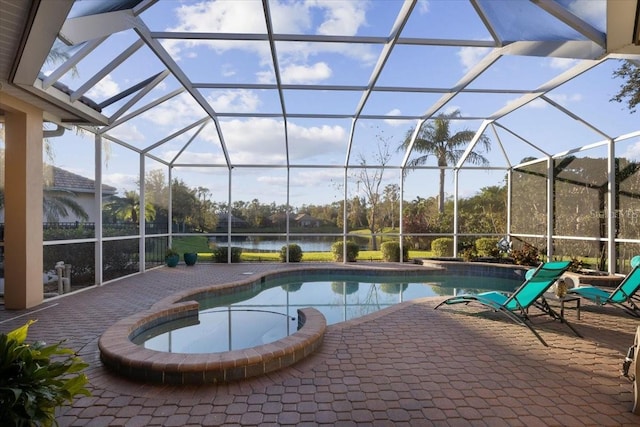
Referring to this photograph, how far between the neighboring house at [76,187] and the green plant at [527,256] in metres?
11.9

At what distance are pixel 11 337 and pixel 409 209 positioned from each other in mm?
12614

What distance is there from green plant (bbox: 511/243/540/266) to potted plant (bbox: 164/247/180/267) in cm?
1091

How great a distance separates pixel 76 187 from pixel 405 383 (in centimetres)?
739

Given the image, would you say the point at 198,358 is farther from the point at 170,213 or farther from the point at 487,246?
the point at 487,246

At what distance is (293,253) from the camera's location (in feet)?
40.9

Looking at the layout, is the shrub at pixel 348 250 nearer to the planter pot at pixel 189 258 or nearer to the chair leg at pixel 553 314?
the planter pot at pixel 189 258

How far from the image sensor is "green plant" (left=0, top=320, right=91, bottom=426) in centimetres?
202

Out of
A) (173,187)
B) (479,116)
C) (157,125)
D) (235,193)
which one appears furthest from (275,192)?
(479,116)

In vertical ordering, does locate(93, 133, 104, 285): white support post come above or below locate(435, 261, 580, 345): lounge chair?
above

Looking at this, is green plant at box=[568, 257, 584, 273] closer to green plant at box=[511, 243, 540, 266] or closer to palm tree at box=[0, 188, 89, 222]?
green plant at box=[511, 243, 540, 266]

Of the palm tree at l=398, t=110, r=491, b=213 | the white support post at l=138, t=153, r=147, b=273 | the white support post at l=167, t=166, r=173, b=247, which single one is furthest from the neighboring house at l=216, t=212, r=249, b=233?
the palm tree at l=398, t=110, r=491, b=213

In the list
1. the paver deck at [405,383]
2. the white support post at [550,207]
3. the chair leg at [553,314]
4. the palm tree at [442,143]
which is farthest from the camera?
the palm tree at [442,143]

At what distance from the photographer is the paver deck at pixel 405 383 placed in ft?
9.31

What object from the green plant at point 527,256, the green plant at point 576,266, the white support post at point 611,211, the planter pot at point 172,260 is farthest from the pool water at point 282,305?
the planter pot at point 172,260
